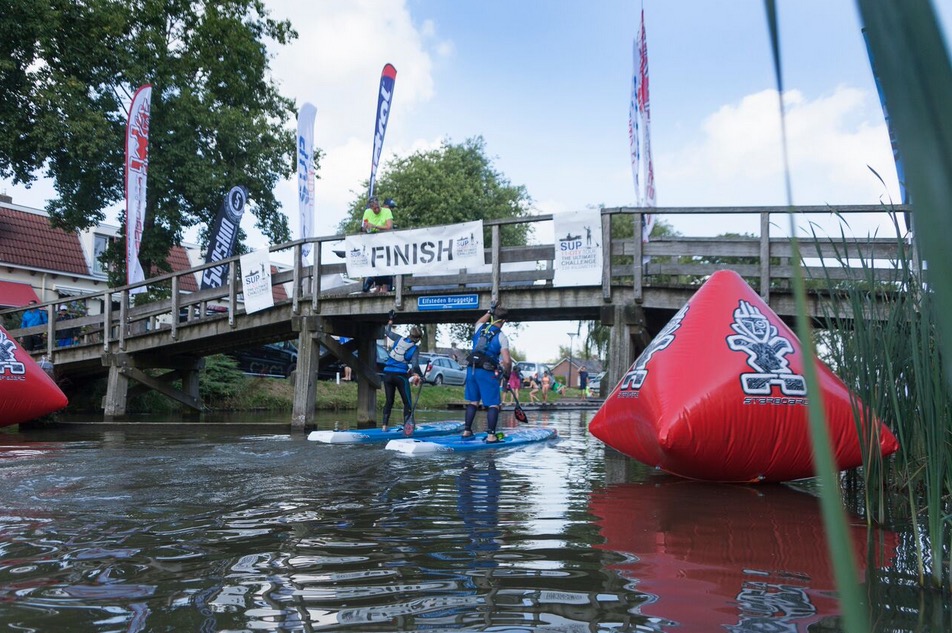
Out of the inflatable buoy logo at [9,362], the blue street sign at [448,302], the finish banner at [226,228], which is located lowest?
the inflatable buoy logo at [9,362]

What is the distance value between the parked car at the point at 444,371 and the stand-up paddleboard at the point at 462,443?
19.6 meters

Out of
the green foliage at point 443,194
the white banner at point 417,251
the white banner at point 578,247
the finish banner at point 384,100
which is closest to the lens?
the white banner at point 578,247

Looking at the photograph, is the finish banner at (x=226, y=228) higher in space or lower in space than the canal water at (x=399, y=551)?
higher

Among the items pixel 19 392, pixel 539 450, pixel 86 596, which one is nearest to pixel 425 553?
pixel 86 596

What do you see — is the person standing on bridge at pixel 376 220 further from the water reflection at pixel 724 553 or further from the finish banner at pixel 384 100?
the water reflection at pixel 724 553

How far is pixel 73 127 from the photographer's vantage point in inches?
808

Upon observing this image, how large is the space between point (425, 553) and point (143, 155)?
1683 centimetres

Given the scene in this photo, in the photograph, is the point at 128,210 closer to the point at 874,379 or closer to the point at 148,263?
the point at 148,263

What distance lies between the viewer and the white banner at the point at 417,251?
42.4 feet

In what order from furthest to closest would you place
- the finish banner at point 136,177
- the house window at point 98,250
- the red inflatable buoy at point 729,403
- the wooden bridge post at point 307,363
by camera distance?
the house window at point 98,250, the finish banner at point 136,177, the wooden bridge post at point 307,363, the red inflatable buoy at point 729,403

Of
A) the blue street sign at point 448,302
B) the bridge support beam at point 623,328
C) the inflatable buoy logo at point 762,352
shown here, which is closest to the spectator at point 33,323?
the blue street sign at point 448,302

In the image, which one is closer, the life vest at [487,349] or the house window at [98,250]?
the life vest at [487,349]

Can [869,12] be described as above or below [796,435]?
above

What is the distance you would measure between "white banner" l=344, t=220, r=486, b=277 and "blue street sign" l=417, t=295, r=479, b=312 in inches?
17.4
